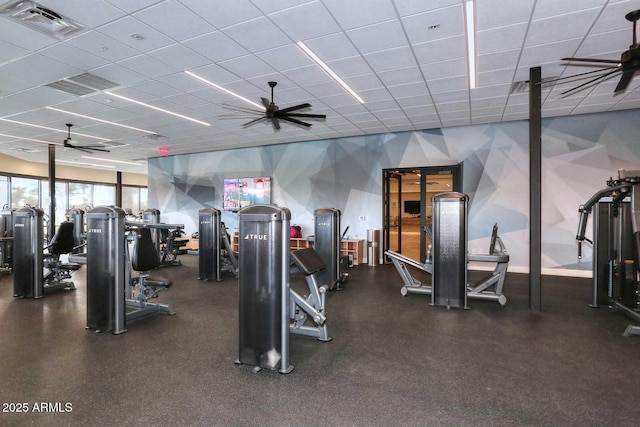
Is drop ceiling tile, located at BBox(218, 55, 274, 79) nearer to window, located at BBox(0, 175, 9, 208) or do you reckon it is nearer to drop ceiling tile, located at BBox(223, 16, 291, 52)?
drop ceiling tile, located at BBox(223, 16, 291, 52)

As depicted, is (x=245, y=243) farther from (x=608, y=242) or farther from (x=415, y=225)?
(x=415, y=225)

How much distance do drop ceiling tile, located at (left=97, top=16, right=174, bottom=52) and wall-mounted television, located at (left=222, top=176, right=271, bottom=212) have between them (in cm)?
626

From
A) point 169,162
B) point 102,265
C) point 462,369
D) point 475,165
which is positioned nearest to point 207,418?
point 462,369

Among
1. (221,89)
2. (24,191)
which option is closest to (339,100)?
(221,89)

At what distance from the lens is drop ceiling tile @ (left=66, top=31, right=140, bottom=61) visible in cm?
394

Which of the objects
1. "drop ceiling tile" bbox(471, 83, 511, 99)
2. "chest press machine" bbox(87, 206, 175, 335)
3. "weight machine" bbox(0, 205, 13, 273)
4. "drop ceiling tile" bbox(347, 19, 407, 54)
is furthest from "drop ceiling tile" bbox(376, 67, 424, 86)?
"weight machine" bbox(0, 205, 13, 273)

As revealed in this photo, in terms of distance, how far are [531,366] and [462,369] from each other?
626mm

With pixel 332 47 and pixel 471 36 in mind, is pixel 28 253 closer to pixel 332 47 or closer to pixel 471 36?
pixel 332 47

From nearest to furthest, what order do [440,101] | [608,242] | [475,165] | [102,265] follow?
[102,265], [608,242], [440,101], [475,165]

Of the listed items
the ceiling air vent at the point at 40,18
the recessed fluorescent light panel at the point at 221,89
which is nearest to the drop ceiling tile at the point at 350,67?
the recessed fluorescent light panel at the point at 221,89

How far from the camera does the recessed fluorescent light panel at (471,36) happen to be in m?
3.42

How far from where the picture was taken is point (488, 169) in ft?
25.3

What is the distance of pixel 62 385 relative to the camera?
263cm

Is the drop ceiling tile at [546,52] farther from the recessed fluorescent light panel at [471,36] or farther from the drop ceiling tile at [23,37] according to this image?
the drop ceiling tile at [23,37]
